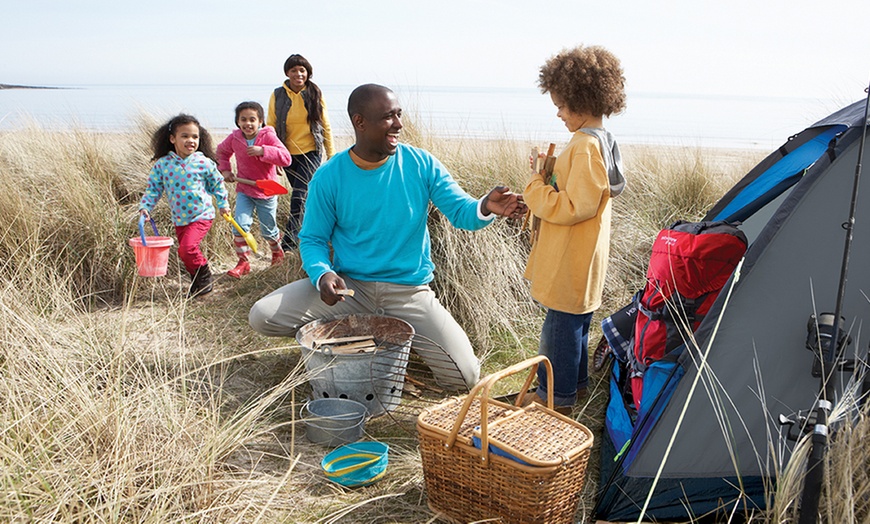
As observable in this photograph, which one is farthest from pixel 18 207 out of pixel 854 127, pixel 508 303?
pixel 854 127

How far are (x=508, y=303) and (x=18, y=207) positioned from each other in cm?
316

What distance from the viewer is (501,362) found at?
3930 mm

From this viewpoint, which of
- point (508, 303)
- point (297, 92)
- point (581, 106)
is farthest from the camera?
point (297, 92)

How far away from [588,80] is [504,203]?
2.56 feet

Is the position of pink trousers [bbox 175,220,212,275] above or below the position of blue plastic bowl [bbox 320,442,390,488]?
above

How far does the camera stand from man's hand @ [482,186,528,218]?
3.37m

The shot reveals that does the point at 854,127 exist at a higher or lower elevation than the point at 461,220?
higher

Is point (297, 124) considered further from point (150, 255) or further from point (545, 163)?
point (545, 163)

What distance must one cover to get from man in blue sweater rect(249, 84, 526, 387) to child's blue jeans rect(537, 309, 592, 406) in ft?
1.75

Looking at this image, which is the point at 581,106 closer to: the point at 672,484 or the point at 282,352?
the point at 672,484

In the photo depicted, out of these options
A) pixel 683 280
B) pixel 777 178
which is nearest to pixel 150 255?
pixel 683 280

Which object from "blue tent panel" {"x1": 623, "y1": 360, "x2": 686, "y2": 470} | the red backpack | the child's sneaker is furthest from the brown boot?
"blue tent panel" {"x1": 623, "y1": 360, "x2": 686, "y2": 470}

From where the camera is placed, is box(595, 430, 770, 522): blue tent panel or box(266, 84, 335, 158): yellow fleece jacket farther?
box(266, 84, 335, 158): yellow fleece jacket

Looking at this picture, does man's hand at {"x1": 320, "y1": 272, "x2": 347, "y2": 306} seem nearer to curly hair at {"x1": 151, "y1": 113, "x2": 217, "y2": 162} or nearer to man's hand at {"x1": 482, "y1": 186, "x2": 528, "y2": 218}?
man's hand at {"x1": 482, "y1": 186, "x2": 528, "y2": 218}
